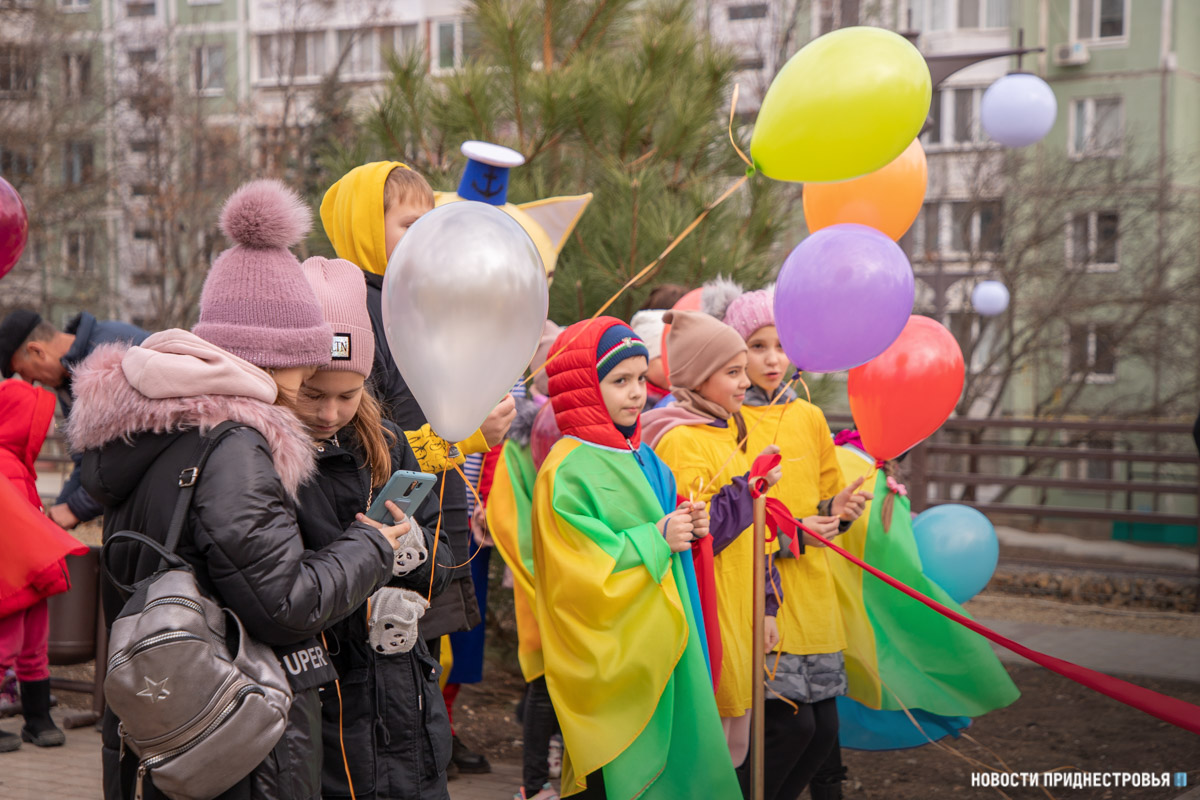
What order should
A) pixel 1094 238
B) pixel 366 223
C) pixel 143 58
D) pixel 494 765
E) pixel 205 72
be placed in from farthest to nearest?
pixel 205 72 < pixel 143 58 < pixel 1094 238 < pixel 494 765 < pixel 366 223

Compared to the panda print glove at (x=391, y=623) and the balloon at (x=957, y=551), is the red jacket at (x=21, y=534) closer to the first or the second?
the panda print glove at (x=391, y=623)

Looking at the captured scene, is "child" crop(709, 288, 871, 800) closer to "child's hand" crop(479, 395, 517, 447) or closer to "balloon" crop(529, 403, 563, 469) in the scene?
"balloon" crop(529, 403, 563, 469)

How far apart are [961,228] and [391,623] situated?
15.9 meters

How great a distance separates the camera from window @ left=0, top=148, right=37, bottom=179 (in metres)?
15.8

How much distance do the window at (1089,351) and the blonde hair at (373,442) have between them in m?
15.3

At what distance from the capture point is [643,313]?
510 centimetres

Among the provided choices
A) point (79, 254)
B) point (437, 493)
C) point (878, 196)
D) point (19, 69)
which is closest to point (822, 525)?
point (878, 196)

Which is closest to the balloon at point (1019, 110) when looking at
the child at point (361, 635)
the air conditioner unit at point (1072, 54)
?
the child at point (361, 635)

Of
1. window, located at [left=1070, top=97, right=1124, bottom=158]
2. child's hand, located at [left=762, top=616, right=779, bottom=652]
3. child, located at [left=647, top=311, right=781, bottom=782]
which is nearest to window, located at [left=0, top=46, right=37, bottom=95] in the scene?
child, located at [left=647, top=311, right=781, bottom=782]

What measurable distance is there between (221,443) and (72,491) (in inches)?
146

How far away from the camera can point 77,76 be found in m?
18.4

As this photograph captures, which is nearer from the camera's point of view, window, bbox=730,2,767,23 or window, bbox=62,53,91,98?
window, bbox=730,2,767,23

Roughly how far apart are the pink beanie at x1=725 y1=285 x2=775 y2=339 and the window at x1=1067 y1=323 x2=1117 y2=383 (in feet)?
43.9

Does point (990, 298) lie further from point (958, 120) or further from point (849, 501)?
point (849, 501)
